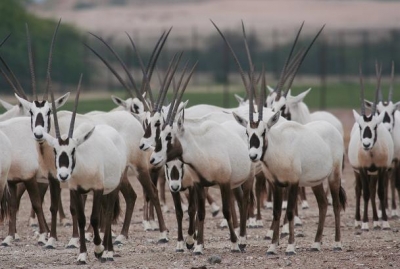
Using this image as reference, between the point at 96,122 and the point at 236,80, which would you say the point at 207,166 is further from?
the point at 236,80

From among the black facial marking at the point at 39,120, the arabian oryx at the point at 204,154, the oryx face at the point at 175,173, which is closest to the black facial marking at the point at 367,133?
the arabian oryx at the point at 204,154

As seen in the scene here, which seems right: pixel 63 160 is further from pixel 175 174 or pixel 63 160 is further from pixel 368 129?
pixel 368 129

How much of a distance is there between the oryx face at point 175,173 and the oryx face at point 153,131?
63 cm

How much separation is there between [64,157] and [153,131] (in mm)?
1022

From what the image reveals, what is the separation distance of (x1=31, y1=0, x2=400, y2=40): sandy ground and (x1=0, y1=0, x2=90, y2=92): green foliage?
28536mm

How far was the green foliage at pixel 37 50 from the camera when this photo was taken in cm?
3238

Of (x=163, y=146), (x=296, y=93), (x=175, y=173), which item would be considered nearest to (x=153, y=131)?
(x=163, y=146)

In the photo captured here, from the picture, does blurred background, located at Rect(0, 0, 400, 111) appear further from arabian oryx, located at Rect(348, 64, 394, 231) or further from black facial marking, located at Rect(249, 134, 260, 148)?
black facial marking, located at Rect(249, 134, 260, 148)

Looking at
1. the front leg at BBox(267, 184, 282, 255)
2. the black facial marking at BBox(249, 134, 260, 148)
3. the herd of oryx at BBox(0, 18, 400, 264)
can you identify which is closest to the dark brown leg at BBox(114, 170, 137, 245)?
the herd of oryx at BBox(0, 18, 400, 264)

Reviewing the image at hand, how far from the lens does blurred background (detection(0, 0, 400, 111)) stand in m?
34.7

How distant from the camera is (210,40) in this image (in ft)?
206

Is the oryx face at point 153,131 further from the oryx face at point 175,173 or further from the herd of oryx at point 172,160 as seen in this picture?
the oryx face at point 175,173

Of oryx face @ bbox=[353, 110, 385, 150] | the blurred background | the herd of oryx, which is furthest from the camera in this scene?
the blurred background

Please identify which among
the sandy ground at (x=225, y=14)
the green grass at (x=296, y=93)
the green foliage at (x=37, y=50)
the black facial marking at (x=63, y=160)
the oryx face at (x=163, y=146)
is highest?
the sandy ground at (x=225, y=14)
